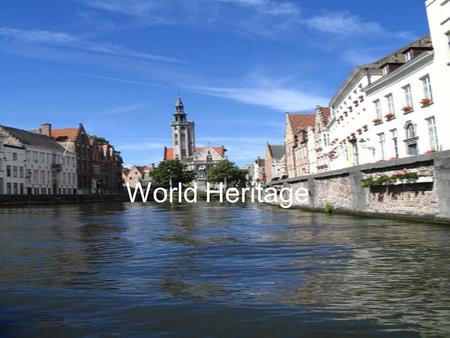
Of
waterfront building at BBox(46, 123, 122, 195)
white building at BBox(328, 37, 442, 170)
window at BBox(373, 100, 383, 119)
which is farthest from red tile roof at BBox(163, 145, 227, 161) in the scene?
window at BBox(373, 100, 383, 119)

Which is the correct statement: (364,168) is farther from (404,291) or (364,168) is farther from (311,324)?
(311,324)

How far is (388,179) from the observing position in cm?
2261

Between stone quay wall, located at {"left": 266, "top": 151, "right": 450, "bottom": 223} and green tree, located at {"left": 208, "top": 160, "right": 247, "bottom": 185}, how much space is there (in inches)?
4274

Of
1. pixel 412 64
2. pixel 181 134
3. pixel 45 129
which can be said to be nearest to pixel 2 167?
pixel 45 129

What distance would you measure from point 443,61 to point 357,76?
14.0 metres

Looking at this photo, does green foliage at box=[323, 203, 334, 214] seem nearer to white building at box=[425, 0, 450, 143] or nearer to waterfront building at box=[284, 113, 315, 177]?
white building at box=[425, 0, 450, 143]

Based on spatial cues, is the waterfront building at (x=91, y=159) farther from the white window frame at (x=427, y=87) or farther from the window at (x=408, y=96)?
the white window frame at (x=427, y=87)

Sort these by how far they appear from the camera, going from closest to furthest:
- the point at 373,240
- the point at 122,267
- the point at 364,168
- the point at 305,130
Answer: the point at 122,267, the point at 373,240, the point at 364,168, the point at 305,130

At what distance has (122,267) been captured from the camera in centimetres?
1120

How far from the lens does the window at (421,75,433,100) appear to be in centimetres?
3031

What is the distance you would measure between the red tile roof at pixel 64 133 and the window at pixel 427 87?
83.1 m

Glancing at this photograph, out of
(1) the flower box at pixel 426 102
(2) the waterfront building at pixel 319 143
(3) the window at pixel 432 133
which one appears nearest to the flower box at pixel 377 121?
(3) the window at pixel 432 133

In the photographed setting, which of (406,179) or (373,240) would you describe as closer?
(373,240)

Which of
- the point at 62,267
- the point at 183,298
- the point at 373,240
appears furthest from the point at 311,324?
the point at 373,240
